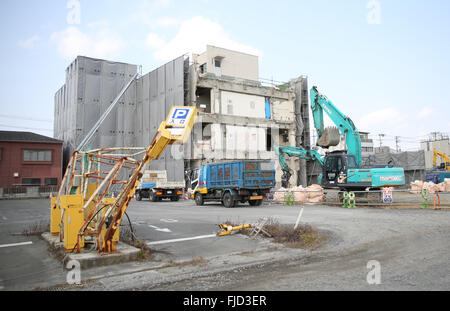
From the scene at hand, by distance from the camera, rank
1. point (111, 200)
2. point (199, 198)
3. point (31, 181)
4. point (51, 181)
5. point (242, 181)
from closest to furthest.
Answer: point (111, 200) → point (242, 181) → point (199, 198) → point (31, 181) → point (51, 181)

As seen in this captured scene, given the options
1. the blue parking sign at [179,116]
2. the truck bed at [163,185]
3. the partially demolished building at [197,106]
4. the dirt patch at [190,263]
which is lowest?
the dirt patch at [190,263]

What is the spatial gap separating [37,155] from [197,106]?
64.1 feet

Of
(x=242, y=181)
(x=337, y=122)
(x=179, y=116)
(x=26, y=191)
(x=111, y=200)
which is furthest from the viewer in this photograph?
(x=26, y=191)

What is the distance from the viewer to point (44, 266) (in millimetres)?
7039

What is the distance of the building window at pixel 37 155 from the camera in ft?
130

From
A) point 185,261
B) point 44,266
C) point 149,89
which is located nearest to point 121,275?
point 185,261

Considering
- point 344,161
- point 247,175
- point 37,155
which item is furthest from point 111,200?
point 37,155

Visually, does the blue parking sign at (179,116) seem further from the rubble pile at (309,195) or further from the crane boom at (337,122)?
the crane boom at (337,122)

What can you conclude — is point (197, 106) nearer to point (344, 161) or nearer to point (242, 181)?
point (242, 181)

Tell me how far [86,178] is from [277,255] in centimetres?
519

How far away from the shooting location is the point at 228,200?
2112 cm

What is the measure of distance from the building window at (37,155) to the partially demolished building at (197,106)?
9.43 feet

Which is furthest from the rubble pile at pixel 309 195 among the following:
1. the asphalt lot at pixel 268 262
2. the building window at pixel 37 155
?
the building window at pixel 37 155
